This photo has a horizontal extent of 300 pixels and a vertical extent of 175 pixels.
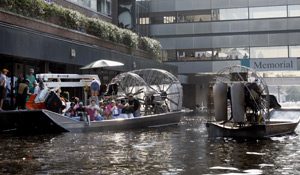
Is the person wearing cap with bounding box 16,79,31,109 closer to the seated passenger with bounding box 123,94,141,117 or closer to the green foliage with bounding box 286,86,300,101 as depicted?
the seated passenger with bounding box 123,94,141,117

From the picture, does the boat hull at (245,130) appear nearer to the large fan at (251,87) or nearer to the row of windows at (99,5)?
the large fan at (251,87)

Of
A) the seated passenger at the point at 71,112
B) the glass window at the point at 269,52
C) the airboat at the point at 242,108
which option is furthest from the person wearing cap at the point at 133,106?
the glass window at the point at 269,52

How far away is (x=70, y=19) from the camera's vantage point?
30.3 metres

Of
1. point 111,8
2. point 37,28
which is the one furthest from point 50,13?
point 111,8

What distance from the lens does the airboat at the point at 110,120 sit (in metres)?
19.3

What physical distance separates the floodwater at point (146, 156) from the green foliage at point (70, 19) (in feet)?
31.9

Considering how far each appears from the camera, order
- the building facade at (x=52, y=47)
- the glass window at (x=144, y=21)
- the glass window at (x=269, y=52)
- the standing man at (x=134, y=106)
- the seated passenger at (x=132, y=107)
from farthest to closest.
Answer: the glass window at (x=144, y=21)
the glass window at (x=269, y=52)
the standing man at (x=134, y=106)
the seated passenger at (x=132, y=107)
the building facade at (x=52, y=47)

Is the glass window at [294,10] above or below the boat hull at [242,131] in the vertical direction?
above

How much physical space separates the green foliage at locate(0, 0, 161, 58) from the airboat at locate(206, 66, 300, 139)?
10983 millimetres

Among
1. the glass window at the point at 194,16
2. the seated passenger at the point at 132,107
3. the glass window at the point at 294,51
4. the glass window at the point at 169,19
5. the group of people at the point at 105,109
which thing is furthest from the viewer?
the glass window at the point at 169,19

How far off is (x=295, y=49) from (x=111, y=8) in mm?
20240

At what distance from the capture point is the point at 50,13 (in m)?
27.8

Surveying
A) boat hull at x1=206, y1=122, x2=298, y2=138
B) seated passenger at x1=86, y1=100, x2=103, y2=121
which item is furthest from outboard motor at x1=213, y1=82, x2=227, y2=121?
seated passenger at x1=86, y1=100, x2=103, y2=121

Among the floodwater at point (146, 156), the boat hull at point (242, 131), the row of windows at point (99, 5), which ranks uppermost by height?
the row of windows at point (99, 5)
